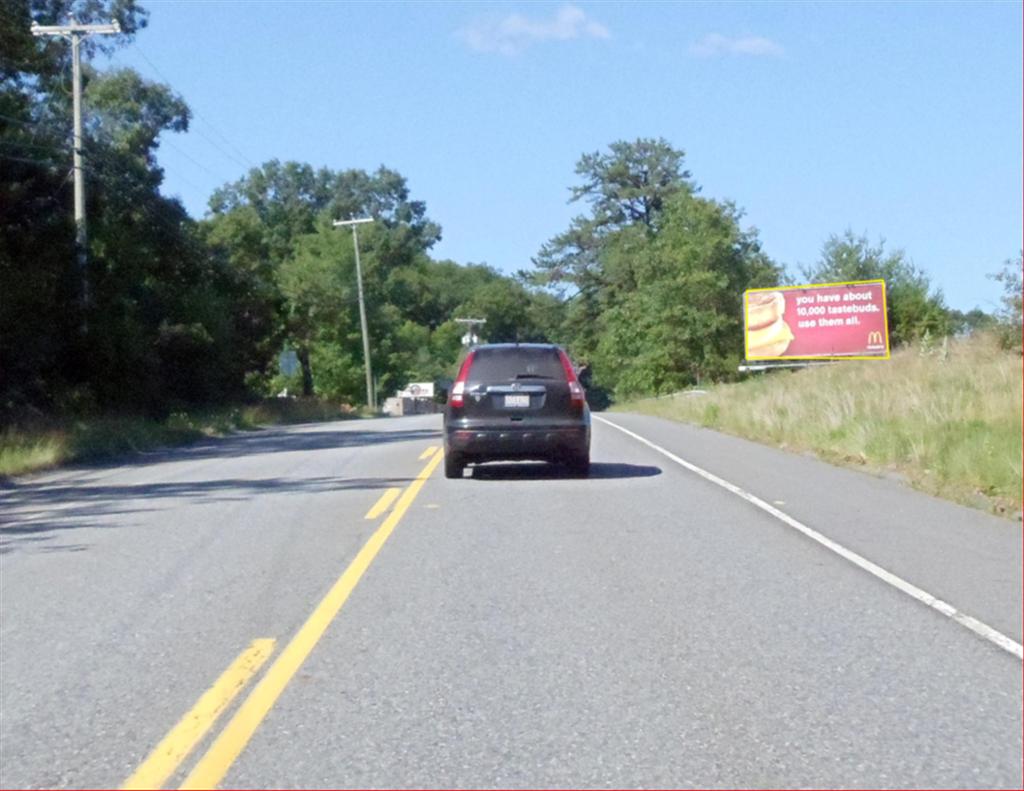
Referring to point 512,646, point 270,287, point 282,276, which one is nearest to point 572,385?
point 512,646

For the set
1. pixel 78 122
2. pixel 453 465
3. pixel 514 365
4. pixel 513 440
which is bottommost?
pixel 453 465

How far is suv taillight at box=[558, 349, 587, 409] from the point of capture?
58.6 feet

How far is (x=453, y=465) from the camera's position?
1816 cm

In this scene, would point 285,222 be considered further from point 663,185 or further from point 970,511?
point 970,511

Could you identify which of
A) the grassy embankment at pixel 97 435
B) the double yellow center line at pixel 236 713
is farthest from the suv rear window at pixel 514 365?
the grassy embankment at pixel 97 435

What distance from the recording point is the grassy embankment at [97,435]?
2427cm

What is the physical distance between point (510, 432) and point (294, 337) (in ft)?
176

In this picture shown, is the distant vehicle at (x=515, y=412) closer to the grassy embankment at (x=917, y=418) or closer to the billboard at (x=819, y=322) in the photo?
the grassy embankment at (x=917, y=418)

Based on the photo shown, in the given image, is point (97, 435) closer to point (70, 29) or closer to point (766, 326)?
point (70, 29)

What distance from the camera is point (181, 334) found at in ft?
145

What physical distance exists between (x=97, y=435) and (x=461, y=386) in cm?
1333

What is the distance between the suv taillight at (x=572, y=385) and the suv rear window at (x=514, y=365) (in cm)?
7

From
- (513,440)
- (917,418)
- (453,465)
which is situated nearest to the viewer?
(513,440)

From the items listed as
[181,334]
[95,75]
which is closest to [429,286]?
[95,75]
